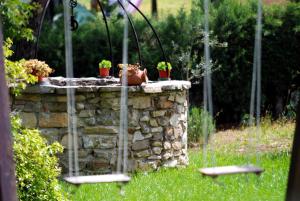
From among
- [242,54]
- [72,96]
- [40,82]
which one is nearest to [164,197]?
[72,96]

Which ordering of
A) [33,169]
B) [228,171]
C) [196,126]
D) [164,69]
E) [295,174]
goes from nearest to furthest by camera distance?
[295,174] < [228,171] < [33,169] < [164,69] < [196,126]

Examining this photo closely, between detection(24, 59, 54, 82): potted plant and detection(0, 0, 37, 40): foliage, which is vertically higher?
detection(0, 0, 37, 40): foliage

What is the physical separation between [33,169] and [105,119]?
236cm

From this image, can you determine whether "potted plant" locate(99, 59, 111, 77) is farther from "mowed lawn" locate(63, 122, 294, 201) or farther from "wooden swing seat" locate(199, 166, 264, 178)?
"wooden swing seat" locate(199, 166, 264, 178)

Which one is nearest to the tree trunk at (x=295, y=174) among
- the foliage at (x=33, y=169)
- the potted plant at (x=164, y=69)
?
the foliage at (x=33, y=169)

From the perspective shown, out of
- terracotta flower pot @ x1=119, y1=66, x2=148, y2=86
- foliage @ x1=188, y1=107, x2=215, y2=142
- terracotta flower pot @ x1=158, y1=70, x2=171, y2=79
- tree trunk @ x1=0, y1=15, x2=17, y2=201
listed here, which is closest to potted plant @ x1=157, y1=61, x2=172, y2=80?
terracotta flower pot @ x1=158, y1=70, x2=171, y2=79

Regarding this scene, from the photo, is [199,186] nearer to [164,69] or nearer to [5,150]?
[164,69]

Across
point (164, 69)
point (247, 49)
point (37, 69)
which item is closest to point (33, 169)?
point (37, 69)

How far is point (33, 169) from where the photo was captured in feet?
18.1

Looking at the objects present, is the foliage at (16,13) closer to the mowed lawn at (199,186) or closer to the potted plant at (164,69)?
the mowed lawn at (199,186)

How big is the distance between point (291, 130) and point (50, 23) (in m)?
4.97

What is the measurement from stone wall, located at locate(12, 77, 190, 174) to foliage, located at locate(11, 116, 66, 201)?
2079 millimetres

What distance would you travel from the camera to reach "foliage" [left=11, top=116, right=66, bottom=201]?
5.45 m

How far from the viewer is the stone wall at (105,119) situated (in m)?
7.71
